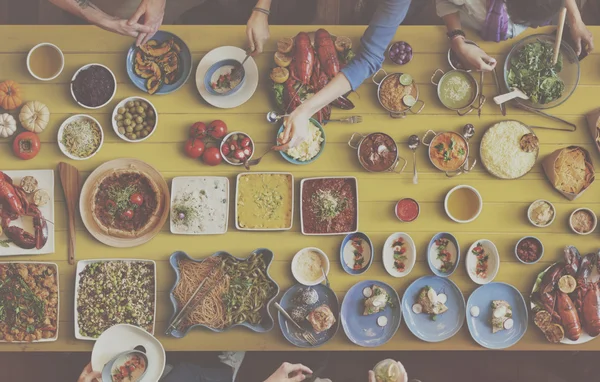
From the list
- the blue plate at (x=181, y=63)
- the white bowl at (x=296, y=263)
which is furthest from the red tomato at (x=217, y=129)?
the white bowl at (x=296, y=263)

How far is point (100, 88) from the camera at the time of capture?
307cm

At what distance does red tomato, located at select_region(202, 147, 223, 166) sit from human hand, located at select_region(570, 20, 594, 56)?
8.23ft

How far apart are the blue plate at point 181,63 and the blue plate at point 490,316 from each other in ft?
8.05

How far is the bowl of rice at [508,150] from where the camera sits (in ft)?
10.1

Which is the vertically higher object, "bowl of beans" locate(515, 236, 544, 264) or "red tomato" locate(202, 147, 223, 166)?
"red tomato" locate(202, 147, 223, 166)

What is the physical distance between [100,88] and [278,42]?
4.01 ft

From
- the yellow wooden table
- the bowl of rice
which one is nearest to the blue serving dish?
the yellow wooden table

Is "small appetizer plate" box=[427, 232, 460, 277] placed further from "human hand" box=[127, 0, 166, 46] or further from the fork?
"human hand" box=[127, 0, 166, 46]

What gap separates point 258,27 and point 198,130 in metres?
0.77

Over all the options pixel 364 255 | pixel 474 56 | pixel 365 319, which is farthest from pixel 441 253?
pixel 474 56

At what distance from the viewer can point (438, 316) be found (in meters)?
3.12

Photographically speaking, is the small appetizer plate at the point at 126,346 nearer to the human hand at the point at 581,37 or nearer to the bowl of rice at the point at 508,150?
the bowl of rice at the point at 508,150

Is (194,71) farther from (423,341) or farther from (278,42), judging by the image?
(423,341)

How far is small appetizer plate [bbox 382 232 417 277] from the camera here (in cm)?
311
